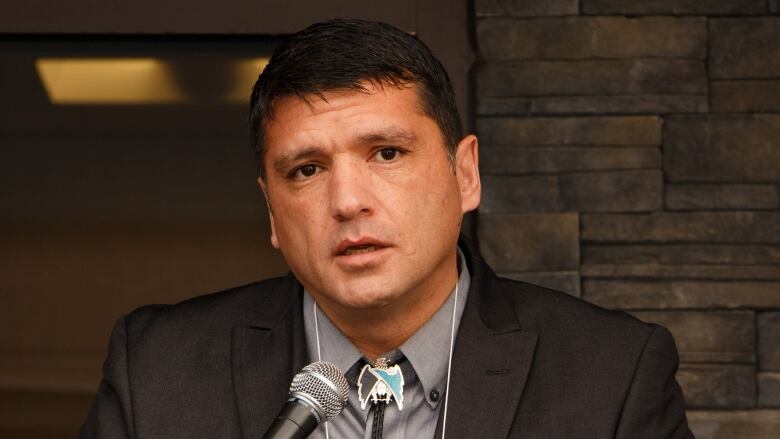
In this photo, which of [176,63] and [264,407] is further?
[176,63]

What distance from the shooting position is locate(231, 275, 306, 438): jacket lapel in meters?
2.31

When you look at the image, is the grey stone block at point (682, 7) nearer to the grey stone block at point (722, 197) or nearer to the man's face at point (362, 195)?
the grey stone block at point (722, 197)

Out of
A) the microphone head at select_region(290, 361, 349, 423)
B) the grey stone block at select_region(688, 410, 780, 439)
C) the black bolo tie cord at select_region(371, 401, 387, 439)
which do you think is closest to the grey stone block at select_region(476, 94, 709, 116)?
the grey stone block at select_region(688, 410, 780, 439)

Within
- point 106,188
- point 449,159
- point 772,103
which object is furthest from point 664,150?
point 106,188

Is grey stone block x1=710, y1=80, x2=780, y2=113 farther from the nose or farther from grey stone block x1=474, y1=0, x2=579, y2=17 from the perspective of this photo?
the nose

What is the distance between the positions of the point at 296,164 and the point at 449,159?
11.6 inches

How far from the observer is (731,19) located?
307 cm

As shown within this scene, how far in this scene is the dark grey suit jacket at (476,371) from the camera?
2240 mm

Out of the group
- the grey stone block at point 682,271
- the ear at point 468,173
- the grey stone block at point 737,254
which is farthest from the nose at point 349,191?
the grey stone block at point 737,254

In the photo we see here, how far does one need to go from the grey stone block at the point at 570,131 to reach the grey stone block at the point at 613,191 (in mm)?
79

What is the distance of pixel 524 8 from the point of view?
10.0 feet

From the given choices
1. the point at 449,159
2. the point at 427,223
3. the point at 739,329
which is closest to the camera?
the point at 427,223

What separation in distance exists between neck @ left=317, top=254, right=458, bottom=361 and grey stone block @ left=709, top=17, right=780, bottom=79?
3.50 feet

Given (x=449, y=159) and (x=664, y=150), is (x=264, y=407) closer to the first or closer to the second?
(x=449, y=159)
